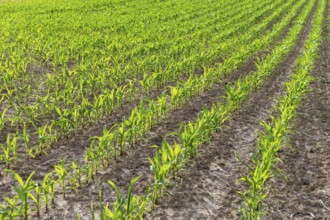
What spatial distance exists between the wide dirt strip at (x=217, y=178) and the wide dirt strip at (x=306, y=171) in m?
0.46

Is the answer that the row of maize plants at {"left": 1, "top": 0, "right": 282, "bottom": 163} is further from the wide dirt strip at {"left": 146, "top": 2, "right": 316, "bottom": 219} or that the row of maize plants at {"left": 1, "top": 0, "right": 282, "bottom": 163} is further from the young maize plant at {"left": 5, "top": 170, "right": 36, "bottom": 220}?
the wide dirt strip at {"left": 146, "top": 2, "right": 316, "bottom": 219}

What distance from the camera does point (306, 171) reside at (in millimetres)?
4633

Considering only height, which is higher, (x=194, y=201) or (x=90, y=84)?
(x=90, y=84)

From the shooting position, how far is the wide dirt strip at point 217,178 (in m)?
3.74

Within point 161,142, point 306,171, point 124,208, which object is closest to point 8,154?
point 124,208

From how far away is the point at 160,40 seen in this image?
11484mm

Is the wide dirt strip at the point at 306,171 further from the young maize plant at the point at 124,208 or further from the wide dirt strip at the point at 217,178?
the young maize plant at the point at 124,208

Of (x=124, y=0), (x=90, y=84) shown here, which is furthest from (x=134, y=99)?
(x=124, y=0)

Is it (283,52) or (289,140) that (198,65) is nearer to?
(283,52)

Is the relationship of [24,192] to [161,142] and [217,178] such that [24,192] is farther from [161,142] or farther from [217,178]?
[161,142]

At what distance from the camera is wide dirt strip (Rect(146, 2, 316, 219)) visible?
3738 millimetres

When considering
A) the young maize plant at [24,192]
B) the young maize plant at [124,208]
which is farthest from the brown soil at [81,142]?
the young maize plant at [124,208]

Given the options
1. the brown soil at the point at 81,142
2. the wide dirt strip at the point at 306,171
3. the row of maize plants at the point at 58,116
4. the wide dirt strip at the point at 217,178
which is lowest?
the wide dirt strip at the point at 306,171

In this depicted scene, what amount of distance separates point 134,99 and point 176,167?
9.05ft
